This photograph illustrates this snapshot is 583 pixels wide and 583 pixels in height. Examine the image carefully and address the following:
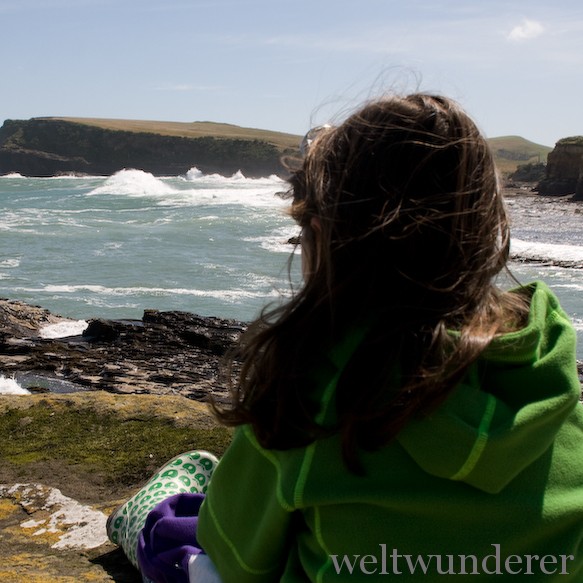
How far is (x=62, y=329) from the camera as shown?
1169 cm

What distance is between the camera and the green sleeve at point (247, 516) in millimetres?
1665

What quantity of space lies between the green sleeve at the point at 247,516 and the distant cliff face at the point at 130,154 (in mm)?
104401

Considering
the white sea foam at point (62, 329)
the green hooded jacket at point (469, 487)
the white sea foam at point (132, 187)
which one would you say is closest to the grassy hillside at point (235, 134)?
the white sea foam at point (132, 187)

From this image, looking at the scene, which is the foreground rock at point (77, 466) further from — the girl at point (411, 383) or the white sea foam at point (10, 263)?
the white sea foam at point (10, 263)

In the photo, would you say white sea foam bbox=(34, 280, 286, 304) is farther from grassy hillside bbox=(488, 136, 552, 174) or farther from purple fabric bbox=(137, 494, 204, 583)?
grassy hillside bbox=(488, 136, 552, 174)

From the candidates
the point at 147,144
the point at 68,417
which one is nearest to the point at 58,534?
the point at 68,417

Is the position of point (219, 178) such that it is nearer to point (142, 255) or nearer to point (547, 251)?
point (142, 255)

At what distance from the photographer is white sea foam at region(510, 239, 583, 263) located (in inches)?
1078

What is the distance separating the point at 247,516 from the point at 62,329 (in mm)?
10399

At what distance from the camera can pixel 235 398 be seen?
5.61 feet

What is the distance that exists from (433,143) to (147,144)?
113028 mm

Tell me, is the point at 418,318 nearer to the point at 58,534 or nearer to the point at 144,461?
the point at 58,534

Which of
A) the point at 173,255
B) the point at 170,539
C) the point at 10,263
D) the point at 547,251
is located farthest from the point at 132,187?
the point at 170,539

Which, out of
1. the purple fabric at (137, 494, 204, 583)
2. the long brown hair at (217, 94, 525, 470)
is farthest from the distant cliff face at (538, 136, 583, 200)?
the long brown hair at (217, 94, 525, 470)
